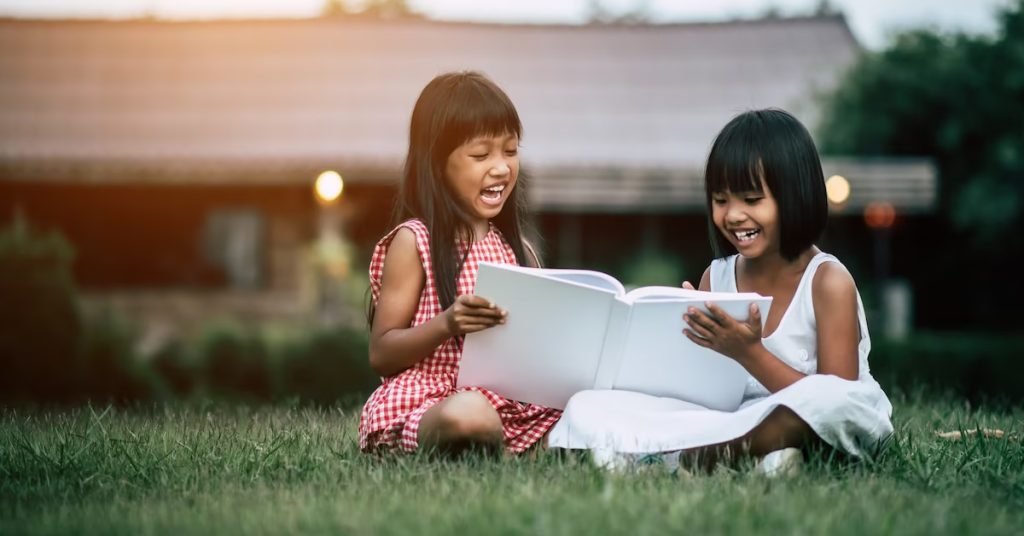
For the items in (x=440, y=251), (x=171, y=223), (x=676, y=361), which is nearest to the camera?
(x=676, y=361)

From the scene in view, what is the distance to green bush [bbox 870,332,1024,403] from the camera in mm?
12172

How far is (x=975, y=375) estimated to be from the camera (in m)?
12.6

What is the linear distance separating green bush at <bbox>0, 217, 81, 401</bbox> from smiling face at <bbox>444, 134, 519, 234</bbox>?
8011mm

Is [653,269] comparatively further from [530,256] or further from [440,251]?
[440,251]

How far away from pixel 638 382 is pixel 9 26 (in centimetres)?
1804

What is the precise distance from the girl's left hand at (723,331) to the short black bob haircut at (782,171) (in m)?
0.44

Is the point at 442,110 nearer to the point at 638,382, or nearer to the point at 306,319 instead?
the point at 638,382

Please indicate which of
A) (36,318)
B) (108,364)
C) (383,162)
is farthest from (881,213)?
(36,318)

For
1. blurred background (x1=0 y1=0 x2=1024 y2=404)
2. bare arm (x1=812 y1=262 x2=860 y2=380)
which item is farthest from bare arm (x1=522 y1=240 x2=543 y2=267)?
blurred background (x1=0 y1=0 x2=1024 y2=404)

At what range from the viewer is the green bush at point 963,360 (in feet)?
39.9

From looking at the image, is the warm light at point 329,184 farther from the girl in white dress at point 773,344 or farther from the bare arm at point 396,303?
the girl in white dress at point 773,344

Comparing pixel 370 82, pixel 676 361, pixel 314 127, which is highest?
pixel 370 82

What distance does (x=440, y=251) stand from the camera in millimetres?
3984

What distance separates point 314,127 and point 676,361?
14.2 meters
